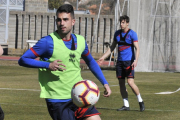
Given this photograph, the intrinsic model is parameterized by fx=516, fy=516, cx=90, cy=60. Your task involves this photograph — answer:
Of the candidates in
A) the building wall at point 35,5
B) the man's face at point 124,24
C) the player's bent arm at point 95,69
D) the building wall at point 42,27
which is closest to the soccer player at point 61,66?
the player's bent arm at point 95,69

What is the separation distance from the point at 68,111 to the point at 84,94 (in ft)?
0.91

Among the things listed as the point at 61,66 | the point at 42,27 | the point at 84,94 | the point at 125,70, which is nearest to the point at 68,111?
the point at 84,94

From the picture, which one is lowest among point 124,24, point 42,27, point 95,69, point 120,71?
point 120,71

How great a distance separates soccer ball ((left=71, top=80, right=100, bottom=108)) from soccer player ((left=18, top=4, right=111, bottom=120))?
112 mm

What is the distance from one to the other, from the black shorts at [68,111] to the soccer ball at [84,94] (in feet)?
0.29

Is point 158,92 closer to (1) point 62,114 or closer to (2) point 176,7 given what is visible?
(1) point 62,114

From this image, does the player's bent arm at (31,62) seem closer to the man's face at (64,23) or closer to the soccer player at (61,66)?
the soccer player at (61,66)

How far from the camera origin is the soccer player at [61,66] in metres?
6.03

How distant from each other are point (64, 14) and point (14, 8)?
144 feet

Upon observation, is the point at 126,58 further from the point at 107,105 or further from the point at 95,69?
the point at 95,69

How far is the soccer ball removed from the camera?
5926 millimetres

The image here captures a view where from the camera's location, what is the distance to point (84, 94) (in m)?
6.02

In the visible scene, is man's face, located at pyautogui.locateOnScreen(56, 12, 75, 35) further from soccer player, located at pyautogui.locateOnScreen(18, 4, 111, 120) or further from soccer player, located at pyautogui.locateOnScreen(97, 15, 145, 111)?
soccer player, located at pyautogui.locateOnScreen(97, 15, 145, 111)

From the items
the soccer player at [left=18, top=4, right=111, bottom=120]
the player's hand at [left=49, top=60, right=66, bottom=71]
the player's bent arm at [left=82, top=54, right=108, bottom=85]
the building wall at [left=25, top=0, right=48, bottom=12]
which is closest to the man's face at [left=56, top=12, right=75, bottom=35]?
the soccer player at [left=18, top=4, right=111, bottom=120]
